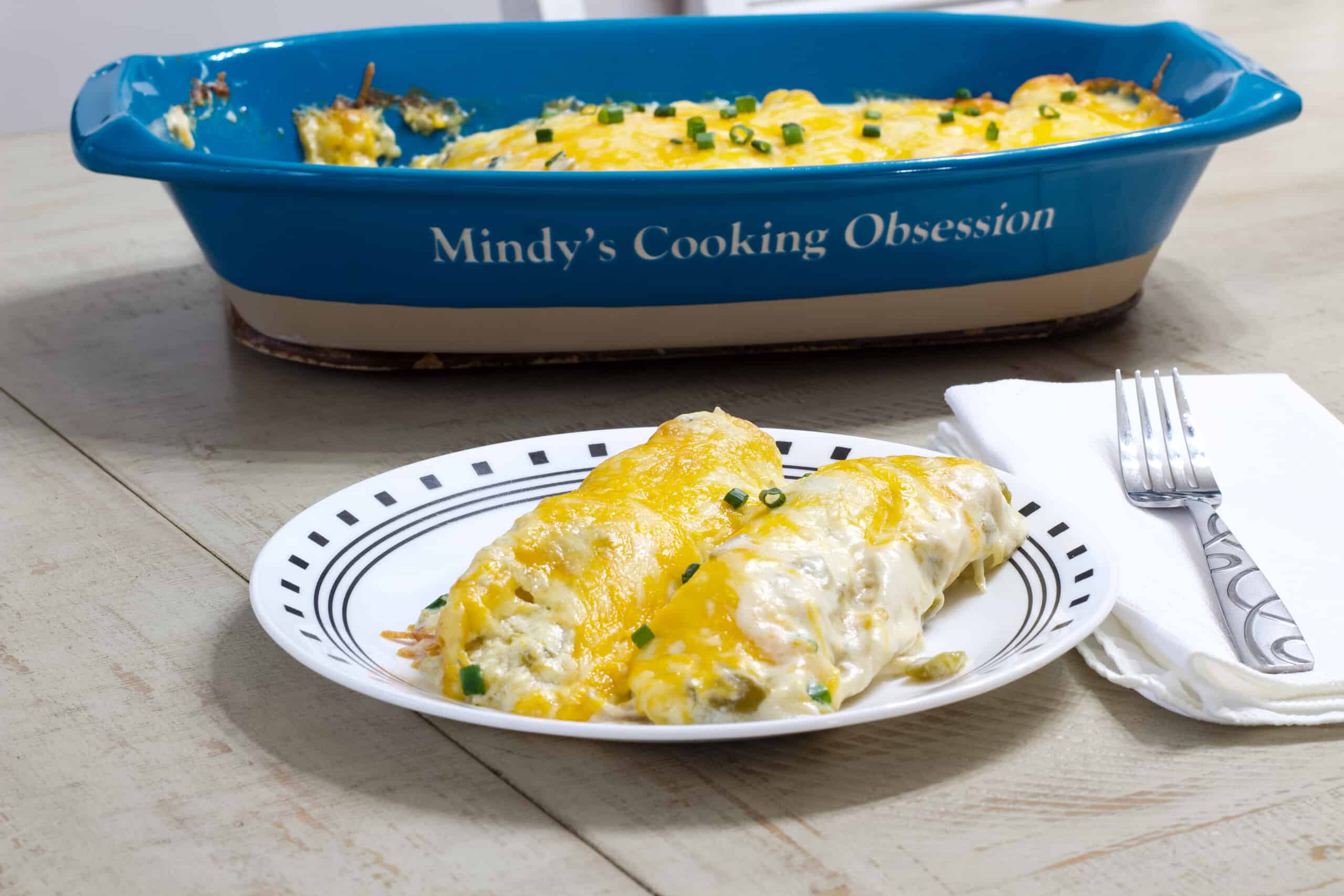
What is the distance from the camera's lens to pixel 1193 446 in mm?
1100

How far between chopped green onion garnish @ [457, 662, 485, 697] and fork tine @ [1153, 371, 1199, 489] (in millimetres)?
Result: 603

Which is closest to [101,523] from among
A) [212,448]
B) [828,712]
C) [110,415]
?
[212,448]

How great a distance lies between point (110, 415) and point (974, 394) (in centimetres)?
87

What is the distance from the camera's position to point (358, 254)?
131 cm

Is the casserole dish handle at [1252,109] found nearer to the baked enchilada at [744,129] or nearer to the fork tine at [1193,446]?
the baked enchilada at [744,129]

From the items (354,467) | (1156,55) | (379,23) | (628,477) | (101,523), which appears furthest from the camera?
(379,23)

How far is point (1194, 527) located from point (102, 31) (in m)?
3.45

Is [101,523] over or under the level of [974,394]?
under

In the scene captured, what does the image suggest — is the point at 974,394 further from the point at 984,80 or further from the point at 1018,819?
the point at 984,80

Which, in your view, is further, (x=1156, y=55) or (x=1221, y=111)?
(x=1156, y=55)

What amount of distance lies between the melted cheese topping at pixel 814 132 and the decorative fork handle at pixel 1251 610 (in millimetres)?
705

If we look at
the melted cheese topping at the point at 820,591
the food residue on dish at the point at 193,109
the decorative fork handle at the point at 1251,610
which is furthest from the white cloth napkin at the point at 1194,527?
the food residue on dish at the point at 193,109

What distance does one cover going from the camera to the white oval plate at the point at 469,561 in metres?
0.73

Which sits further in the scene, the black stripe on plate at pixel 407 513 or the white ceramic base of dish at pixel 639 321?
the white ceramic base of dish at pixel 639 321
